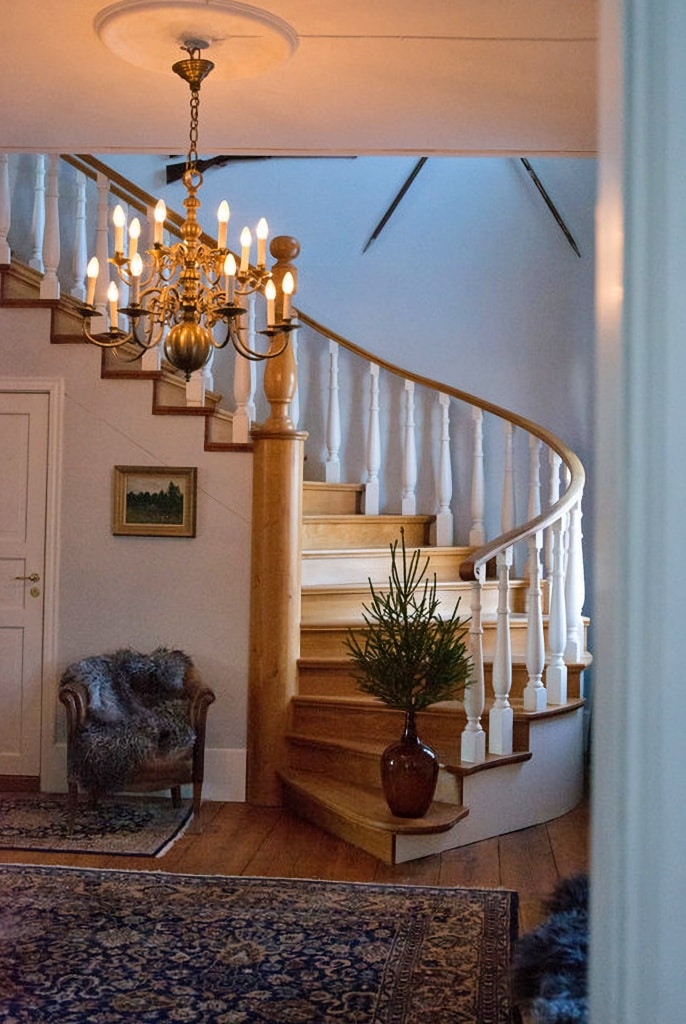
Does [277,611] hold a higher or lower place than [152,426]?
lower

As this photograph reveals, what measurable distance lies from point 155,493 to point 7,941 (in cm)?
245

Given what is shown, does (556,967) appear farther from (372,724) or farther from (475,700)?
(372,724)

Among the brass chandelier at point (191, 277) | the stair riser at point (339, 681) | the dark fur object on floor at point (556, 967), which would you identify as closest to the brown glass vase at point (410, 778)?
the stair riser at point (339, 681)

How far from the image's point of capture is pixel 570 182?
257 inches

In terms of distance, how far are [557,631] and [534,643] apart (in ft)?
0.66

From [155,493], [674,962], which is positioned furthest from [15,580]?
[674,962]

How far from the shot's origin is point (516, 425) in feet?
19.9

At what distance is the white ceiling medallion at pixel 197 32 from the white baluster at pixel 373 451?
2.75 meters

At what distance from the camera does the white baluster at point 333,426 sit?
6.19 metres

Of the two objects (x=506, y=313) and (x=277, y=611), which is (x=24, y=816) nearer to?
(x=277, y=611)

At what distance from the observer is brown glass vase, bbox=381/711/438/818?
4242 millimetres

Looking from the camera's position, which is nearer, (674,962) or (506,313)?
(674,962)

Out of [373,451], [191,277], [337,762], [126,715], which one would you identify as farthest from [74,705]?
[373,451]

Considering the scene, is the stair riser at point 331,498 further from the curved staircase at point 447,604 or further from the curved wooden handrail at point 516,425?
the curved wooden handrail at point 516,425
